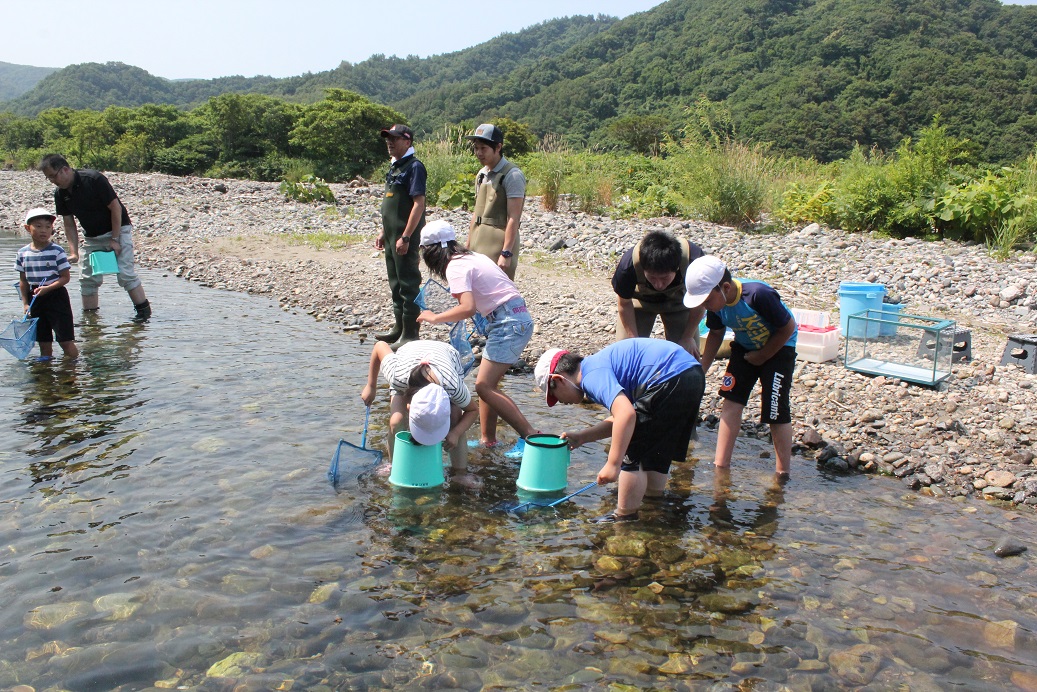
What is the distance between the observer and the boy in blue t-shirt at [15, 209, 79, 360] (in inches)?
273

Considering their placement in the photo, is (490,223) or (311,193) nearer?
(490,223)

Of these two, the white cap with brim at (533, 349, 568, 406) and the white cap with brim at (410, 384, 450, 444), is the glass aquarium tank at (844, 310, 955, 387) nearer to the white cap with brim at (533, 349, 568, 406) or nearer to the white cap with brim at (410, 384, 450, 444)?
the white cap with brim at (533, 349, 568, 406)

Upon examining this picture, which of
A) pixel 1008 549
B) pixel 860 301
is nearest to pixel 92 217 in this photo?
pixel 860 301

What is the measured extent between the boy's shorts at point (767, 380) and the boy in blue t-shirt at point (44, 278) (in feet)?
19.1

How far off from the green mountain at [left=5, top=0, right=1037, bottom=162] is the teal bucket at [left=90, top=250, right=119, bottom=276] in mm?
12781

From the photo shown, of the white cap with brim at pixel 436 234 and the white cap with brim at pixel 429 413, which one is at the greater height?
the white cap with brim at pixel 436 234

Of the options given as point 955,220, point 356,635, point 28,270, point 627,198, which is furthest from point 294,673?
point 627,198

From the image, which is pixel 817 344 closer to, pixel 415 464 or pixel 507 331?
pixel 507 331

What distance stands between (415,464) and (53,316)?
4668mm

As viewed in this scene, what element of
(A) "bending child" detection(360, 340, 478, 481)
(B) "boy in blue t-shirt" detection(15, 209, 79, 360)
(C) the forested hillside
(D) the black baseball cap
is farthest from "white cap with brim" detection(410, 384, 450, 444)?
(C) the forested hillside

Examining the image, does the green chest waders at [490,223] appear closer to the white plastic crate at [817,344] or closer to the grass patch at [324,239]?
the white plastic crate at [817,344]

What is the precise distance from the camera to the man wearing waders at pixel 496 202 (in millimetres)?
6008

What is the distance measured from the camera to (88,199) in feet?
26.9

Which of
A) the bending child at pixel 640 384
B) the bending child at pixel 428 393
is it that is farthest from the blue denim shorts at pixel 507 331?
the bending child at pixel 640 384
